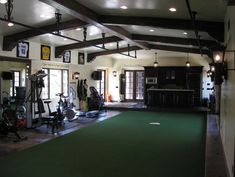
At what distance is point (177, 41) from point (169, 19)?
3240mm

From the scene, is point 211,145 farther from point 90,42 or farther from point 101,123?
point 90,42

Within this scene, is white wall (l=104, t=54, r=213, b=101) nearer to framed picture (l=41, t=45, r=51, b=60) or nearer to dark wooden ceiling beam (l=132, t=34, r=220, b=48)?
dark wooden ceiling beam (l=132, t=34, r=220, b=48)

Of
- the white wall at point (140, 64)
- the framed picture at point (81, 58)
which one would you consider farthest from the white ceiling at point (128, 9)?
the white wall at point (140, 64)

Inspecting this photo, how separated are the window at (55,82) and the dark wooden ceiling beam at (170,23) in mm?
5305

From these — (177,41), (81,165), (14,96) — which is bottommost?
(81,165)

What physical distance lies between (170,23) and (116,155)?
11.6ft

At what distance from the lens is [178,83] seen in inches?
653

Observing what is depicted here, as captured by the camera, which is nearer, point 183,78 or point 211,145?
point 211,145

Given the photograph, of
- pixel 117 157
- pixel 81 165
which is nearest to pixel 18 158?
pixel 81 165

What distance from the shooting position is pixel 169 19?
7258 mm

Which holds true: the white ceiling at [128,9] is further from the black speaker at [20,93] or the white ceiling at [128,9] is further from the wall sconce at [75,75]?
the wall sconce at [75,75]

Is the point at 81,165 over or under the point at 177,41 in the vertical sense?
under

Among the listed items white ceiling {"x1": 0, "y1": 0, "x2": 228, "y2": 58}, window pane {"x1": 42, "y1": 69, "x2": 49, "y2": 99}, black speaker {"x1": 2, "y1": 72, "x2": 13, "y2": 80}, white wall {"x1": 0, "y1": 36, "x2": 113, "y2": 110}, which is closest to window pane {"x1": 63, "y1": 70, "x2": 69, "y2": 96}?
white wall {"x1": 0, "y1": 36, "x2": 113, "y2": 110}

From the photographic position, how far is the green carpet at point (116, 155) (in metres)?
4.99
